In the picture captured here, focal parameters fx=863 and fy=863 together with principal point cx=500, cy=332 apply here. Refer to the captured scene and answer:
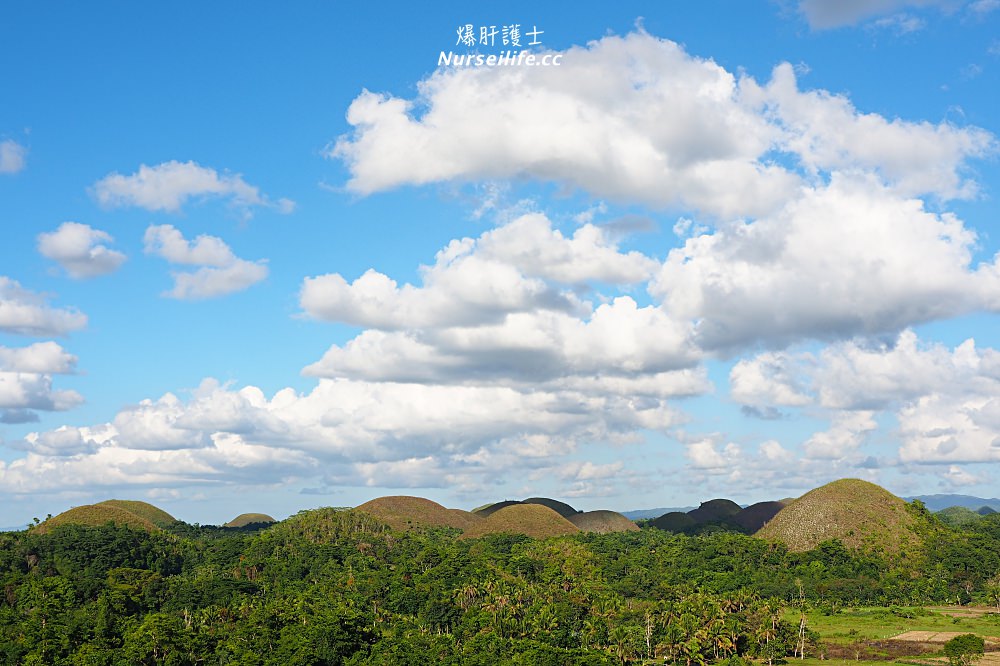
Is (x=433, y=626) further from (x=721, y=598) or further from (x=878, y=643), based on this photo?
Answer: (x=878, y=643)

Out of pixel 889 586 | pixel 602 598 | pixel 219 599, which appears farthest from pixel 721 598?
pixel 219 599

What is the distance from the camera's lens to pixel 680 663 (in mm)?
115438

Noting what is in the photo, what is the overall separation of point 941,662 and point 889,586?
70.2m

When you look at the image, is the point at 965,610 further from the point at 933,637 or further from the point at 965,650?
the point at 965,650

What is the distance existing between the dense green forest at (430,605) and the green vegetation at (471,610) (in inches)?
12.3

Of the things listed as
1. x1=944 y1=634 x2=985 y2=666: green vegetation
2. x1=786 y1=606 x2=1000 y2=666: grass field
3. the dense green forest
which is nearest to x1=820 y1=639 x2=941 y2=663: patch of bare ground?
x1=786 y1=606 x2=1000 y2=666: grass field

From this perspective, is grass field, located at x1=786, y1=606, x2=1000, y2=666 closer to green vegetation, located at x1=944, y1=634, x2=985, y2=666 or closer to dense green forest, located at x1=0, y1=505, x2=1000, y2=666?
green vegetation, located at x1=944, y1=634, x2=985, y2=666

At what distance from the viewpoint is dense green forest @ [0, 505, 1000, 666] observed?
327ft

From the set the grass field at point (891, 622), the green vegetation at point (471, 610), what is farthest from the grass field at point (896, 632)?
the green vegetation at point (471, 610)

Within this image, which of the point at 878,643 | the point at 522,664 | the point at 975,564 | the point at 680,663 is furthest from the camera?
the point at 975,564

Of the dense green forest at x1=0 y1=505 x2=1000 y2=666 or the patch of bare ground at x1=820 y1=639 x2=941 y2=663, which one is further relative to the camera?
the patch of bare ground at x1=820 y1=639 x2=941 y2=663

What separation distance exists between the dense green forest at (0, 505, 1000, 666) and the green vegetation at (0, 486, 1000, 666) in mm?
312

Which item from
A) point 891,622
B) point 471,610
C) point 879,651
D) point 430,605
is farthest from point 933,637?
point 430,605

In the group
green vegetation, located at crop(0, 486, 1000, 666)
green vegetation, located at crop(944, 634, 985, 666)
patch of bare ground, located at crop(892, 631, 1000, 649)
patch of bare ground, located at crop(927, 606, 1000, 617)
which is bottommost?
patch of bare ground, located at crop(927, 606, 1000, 617)
